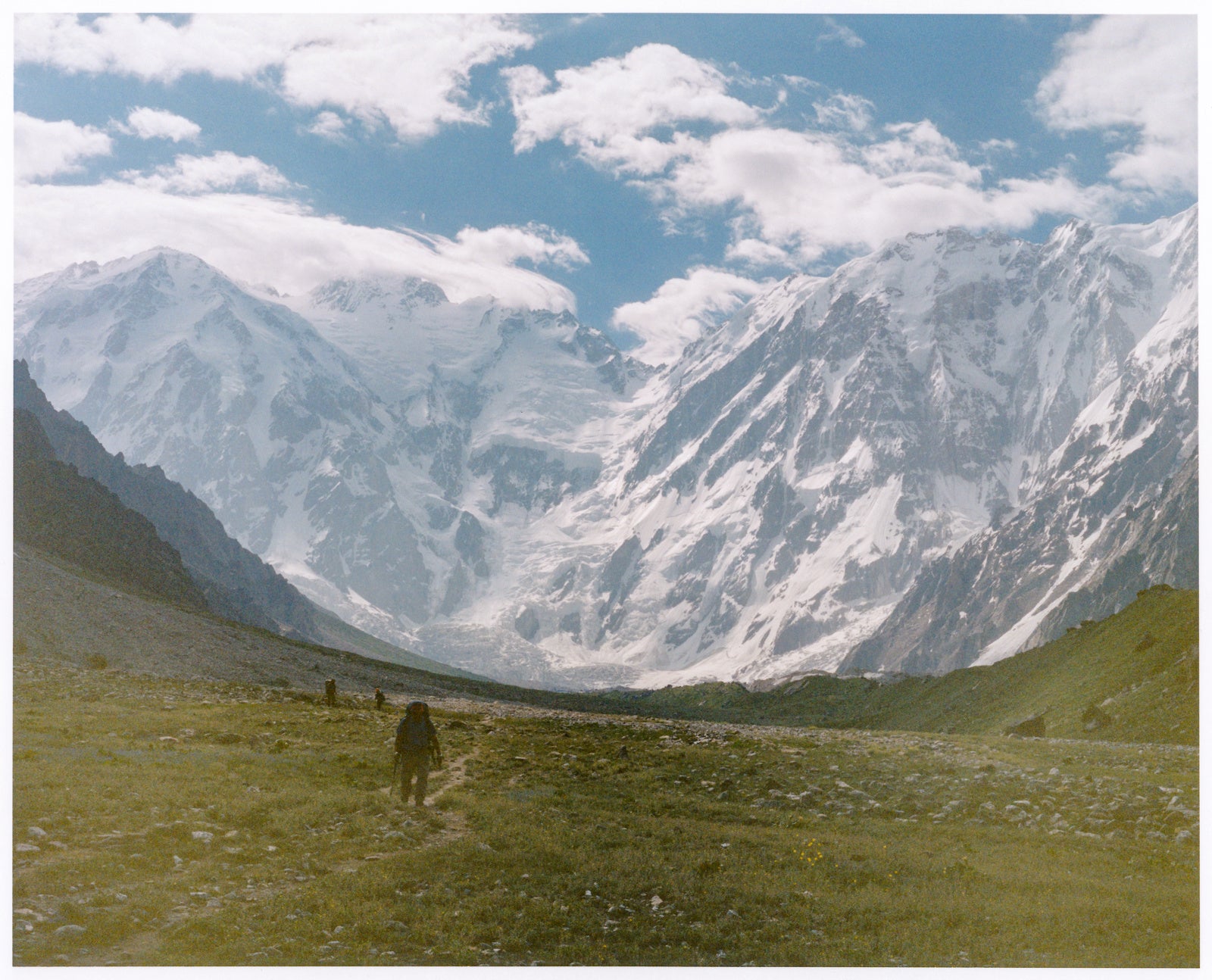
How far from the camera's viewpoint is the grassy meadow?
66.3 ft

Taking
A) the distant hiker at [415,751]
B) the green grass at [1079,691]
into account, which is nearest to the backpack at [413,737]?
the distant hiker at [415,751]

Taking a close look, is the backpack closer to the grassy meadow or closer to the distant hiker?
the distant hiker

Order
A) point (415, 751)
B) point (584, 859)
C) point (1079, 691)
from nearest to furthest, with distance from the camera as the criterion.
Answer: point (584, 859)
point (415, 751)
point (1079, 691)

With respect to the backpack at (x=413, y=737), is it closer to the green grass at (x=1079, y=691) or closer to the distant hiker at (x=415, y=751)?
the distant hiker at (x=415, y=751)

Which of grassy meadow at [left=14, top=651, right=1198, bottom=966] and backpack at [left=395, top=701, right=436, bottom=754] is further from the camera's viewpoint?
backpack at [left=395, top=701, right=436, bottom=754]

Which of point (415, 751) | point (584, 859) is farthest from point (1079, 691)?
point (584, 859)

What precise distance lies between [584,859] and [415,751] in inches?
290

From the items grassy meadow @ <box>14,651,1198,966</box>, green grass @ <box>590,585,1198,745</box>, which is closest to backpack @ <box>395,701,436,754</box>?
grassy meadow @ <box>14,651,1198,966</box>

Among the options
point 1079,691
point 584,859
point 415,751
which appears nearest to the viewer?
point 584,859

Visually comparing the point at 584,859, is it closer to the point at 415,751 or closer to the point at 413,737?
the point at 415,751

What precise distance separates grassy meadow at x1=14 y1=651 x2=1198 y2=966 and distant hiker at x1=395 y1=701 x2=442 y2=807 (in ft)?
2.05

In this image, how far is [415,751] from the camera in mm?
29312

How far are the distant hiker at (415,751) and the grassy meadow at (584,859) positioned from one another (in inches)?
24.5

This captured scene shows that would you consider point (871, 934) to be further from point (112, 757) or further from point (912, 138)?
point (912, 138)
